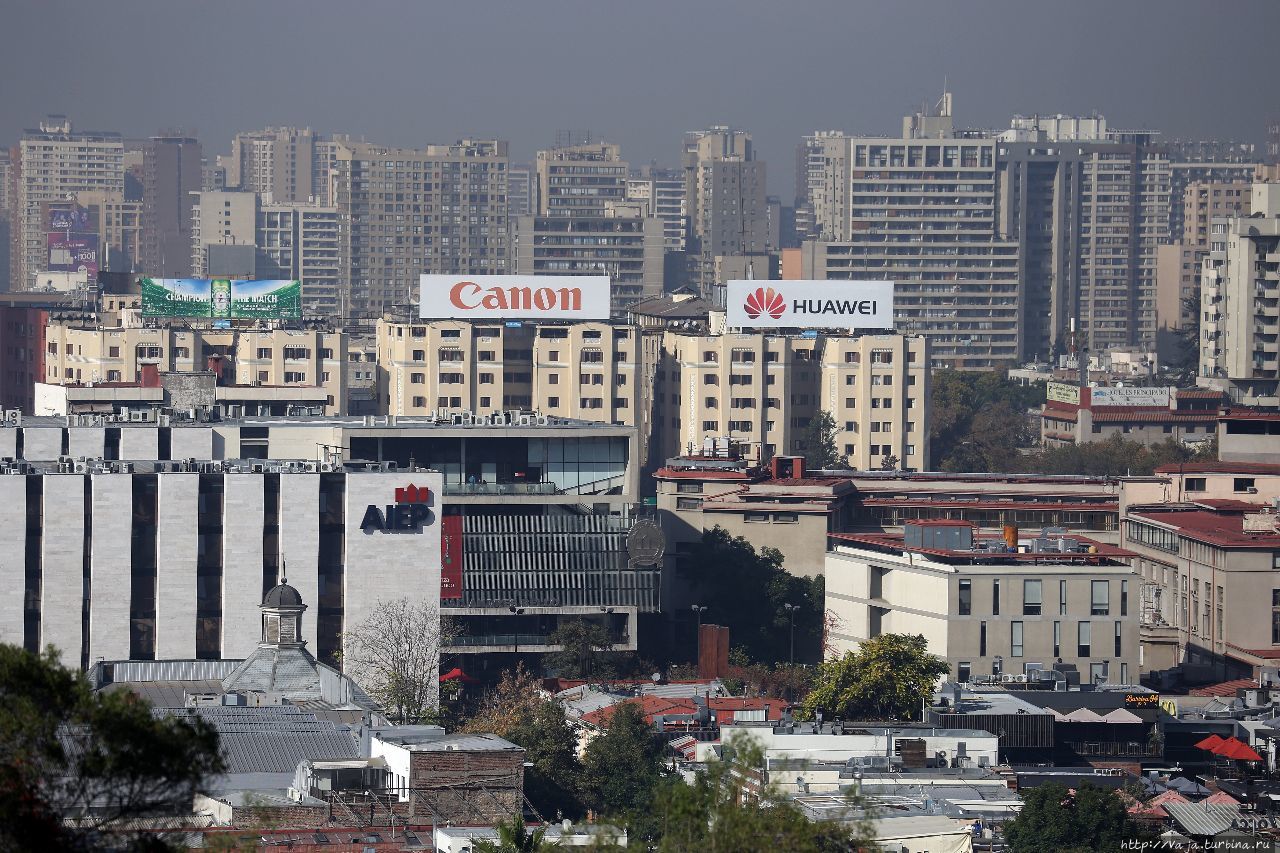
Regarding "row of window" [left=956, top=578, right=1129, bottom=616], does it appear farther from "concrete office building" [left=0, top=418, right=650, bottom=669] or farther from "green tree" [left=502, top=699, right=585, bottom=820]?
"green tree" [left=502, top=699, right=585, bottom=820]

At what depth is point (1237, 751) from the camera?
69.9 meters

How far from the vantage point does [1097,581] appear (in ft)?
297

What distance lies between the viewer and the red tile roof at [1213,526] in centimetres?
9719

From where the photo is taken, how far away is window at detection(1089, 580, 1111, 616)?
90250 mm

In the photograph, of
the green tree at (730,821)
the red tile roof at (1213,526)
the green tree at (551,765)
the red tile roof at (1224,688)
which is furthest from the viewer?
the red tile roof at (1213,526)

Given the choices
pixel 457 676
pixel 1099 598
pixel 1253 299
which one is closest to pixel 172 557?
pixel 457 676

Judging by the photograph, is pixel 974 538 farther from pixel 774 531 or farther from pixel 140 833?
pixel 140 833

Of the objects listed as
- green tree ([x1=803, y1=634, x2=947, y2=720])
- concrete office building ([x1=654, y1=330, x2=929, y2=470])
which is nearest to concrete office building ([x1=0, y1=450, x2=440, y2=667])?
green tree ([x1=803, y1=634, x2=947, y2=720])

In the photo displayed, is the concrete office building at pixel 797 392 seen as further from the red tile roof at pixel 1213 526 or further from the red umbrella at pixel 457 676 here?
the red umbrella at pixel 457 676

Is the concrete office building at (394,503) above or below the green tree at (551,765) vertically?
above

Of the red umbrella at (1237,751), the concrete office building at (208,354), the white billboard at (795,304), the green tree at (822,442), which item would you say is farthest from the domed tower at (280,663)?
the concrete office building at (208,354)

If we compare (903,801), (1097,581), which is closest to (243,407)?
(1097,581)

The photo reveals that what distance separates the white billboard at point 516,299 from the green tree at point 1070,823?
96016 mm

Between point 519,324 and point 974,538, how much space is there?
198ft
